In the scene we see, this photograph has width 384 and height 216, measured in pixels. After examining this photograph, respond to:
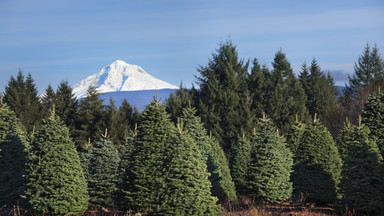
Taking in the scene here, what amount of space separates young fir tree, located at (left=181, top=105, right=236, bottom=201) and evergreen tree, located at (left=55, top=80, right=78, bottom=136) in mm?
28360

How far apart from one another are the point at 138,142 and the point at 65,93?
36492mm

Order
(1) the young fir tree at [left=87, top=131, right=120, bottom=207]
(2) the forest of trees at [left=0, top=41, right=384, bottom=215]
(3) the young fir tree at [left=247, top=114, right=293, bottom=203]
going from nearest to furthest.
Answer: (2) the forest of trees at [left=0, top=41, right=384, bottom=215], (3) the young fir tree at [left=247, top=114, right=293, bottom=203], (1) the young fir tree at [left=87, top=131, right=120, bottom=207]

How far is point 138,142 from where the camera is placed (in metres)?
14.9

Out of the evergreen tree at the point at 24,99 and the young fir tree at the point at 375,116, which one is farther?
the evergreen tree at the point at 24,99

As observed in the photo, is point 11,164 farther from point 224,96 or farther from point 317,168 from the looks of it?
point 224,96

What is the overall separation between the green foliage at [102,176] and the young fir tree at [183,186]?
803cm

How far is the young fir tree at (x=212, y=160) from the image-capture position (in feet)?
62.6

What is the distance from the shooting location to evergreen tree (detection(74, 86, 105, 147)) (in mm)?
41966

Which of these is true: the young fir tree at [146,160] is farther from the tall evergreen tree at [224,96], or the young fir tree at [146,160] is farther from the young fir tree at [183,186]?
the tall evergreen tree at [224,96]

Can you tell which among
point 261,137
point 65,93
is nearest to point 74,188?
point 261,137

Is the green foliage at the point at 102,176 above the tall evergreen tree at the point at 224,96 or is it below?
below

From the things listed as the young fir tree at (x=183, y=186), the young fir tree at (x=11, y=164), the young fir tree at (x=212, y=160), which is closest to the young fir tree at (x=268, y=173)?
the young fir tree at (x=212, y=160)

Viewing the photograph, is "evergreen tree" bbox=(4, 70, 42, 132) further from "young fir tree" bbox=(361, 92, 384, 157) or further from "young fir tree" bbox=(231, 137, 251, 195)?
"young fir tree" bbox=(361, 92, 384, 157)

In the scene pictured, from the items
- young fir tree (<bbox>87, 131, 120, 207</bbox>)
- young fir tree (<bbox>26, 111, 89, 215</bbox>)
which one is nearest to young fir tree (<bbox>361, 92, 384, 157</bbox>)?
young fir tree (<bbox>87, 131, 120, 207</bbox>)
